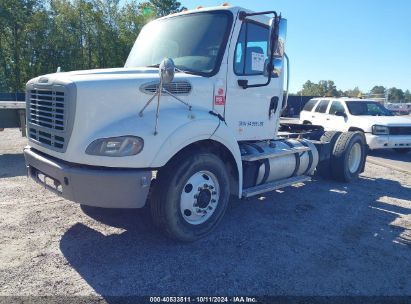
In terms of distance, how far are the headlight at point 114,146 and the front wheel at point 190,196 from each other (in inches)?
21.1

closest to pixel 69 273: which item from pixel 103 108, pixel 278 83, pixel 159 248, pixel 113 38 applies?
pixel 159 248

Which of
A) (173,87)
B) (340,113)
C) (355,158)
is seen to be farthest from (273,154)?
(340,113)

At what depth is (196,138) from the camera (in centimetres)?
400

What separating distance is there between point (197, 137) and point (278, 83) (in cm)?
227

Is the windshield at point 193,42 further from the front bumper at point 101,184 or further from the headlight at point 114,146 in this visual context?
the front bumper at point 101,184

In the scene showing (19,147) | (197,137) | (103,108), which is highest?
(103,108)

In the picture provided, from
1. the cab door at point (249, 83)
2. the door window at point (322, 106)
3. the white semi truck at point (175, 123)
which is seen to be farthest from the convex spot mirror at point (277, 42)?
the door window at point (322, 106)

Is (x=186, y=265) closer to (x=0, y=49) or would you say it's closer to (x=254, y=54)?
(x=254, y=54)

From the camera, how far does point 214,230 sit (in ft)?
15.1

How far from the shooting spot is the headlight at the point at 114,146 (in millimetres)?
3490

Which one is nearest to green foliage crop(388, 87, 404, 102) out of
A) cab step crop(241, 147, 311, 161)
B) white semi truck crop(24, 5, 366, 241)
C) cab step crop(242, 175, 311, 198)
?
Result: cab step crop(241, 147, 311, 161)

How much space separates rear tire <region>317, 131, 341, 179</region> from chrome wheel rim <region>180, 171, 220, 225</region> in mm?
4069

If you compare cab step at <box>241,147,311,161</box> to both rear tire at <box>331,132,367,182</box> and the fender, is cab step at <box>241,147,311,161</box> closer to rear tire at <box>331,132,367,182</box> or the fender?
the fender

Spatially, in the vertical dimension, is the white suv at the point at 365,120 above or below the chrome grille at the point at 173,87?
below
